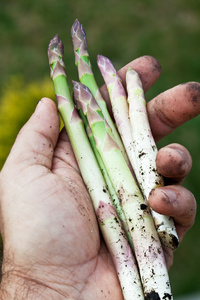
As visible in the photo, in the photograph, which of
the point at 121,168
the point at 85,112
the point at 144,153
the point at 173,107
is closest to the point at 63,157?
the point at 85,112

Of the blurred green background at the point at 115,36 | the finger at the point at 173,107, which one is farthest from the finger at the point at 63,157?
the blurred green background at the point at 115,36

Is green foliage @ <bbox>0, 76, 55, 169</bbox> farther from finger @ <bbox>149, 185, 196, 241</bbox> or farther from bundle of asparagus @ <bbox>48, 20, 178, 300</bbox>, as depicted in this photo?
finger @ <bbox>149, 185, 196, 241</bbox>

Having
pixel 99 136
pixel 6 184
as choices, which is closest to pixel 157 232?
pixel 99 136

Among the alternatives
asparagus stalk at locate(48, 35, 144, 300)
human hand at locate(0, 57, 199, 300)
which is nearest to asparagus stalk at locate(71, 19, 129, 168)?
asparagus stalk at locate(48, 35, 144, 300)

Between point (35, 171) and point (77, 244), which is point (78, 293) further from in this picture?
point (35, 171)

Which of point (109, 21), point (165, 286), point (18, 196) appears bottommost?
point (165, 286)

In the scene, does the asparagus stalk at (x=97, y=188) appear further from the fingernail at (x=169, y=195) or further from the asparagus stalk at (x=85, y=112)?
the fingernail at (x=169, y=195)

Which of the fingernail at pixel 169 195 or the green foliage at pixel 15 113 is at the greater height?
the green foliage at pixel 15 113
